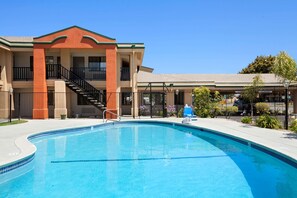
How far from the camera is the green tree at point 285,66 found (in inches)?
501

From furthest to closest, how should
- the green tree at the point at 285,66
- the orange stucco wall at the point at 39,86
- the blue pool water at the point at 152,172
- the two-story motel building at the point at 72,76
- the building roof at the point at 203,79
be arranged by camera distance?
the building roof at the point at 203,79, the two-story motel building at the point at 72,76, the orange stucco wall at the point at 39,86, the green tree at the point at 285,66, the blue pool water at the point at 152,172

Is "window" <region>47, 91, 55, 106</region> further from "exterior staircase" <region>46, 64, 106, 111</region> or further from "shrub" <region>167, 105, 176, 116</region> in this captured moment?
"shrub" <region>167, 105, 176, 116</region>

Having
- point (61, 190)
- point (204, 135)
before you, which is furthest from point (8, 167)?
point (204, 135)

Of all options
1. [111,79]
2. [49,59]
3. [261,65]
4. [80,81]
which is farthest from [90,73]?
[261,65]

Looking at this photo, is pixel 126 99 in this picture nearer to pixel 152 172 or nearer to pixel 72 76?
pixel 72 76

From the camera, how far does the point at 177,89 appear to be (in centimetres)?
2541

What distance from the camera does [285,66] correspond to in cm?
1281

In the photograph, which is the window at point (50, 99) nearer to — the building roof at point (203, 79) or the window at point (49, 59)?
the window at point (49, 59)

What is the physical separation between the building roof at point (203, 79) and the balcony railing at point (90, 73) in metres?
4.01

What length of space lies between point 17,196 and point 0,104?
62.4 feet

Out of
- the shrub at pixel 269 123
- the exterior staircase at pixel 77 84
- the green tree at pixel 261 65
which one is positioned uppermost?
the green tree at pixel 261 65

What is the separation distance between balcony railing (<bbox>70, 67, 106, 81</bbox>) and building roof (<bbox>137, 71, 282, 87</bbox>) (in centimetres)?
401

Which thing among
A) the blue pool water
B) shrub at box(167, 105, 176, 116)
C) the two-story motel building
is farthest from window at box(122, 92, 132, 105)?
the blue pool water

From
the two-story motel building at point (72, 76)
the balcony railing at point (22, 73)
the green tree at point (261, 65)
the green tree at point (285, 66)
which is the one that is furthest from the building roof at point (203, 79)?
the green tree at point (261, 65)
